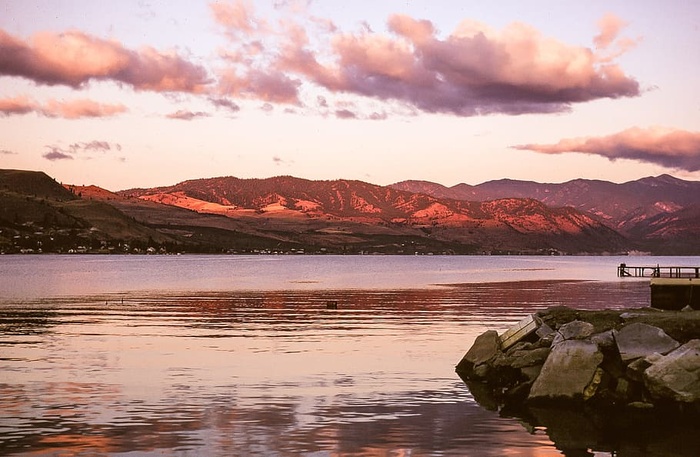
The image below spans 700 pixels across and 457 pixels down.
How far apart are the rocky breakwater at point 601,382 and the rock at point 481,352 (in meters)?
0.06

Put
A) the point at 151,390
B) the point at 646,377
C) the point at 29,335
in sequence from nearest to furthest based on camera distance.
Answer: the point at 646,377 < the point at 151,390 < the point at 29,335

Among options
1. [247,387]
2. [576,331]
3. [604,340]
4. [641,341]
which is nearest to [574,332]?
[576,331]

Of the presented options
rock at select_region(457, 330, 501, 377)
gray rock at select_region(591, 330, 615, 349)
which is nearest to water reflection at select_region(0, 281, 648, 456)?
rock at select_region(457, 330, 501, 377)

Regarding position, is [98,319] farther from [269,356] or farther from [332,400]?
[332,400]

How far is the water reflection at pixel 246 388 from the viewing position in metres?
27.3

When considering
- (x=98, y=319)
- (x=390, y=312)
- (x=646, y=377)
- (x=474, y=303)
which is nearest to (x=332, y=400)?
(x=646, y=377)

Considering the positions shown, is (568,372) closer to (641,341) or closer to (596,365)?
(596,365)

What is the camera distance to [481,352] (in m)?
42.4

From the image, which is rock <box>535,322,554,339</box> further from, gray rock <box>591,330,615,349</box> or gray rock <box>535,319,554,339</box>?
gray rock <box>591,330,615,349</box>

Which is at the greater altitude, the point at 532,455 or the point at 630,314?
the point at 630,314

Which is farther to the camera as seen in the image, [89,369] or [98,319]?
[98,319]

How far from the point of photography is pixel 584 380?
34.9 metres

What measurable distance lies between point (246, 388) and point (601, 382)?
13.9 meters

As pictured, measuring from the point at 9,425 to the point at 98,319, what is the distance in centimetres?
4823
